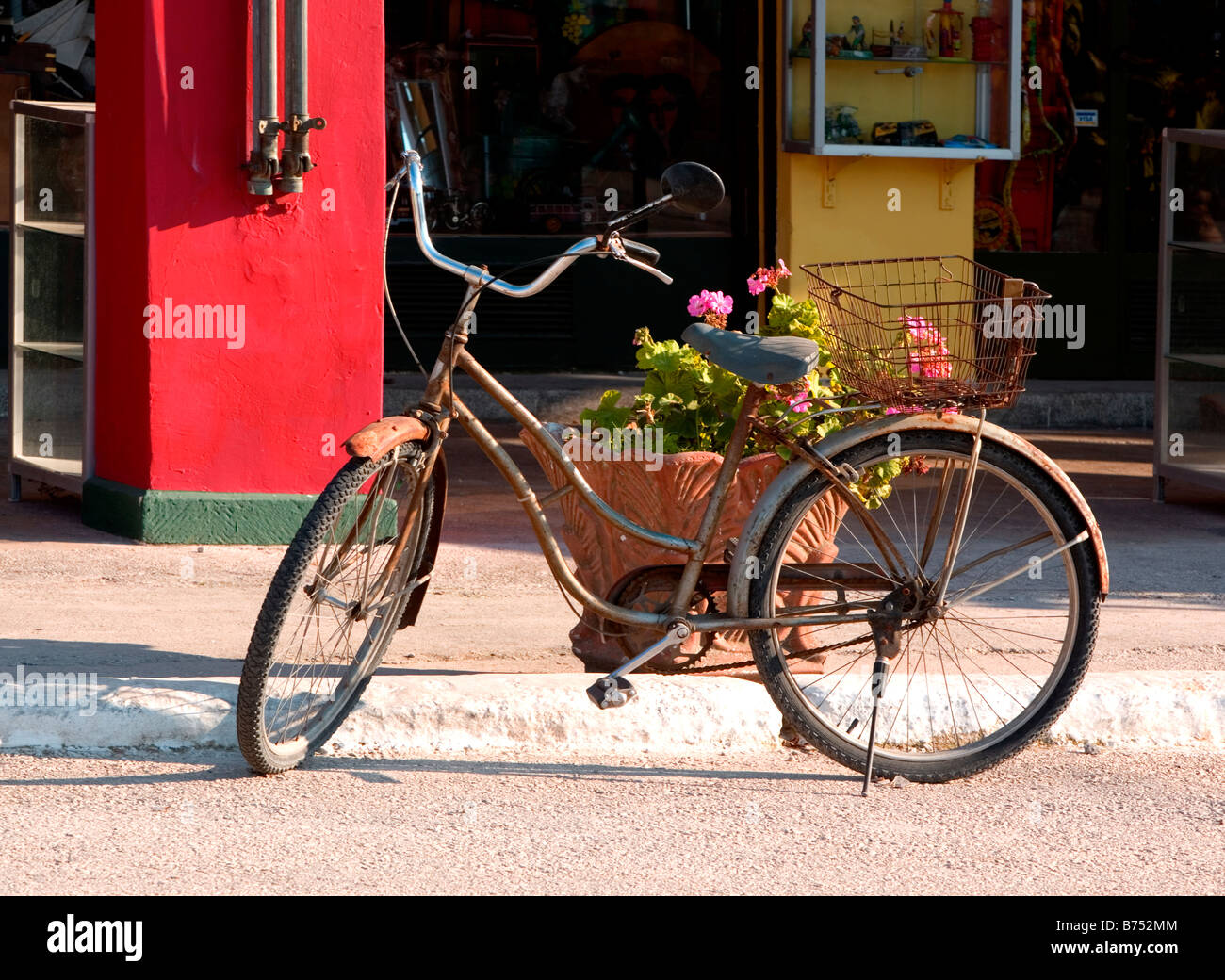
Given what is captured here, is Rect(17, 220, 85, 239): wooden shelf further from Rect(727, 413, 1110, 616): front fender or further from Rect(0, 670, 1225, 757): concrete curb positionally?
Rect(727, 413, 1110, 616): front fender

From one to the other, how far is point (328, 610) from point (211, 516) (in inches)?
87.5

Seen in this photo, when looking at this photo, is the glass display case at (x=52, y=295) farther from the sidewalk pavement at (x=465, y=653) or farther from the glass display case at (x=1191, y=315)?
the glass display case at (x=1191, y=315)

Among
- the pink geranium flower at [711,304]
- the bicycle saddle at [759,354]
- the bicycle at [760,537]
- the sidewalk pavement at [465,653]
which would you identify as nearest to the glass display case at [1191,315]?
the sidewalk pavement at [465,653]

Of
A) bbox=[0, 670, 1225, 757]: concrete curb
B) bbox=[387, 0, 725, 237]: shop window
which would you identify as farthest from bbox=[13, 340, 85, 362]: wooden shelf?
bbox=[387, 0, 725, 237]: shop window

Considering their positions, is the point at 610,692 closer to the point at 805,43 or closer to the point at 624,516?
the point at 624,516

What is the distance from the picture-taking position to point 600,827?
12.5 ft

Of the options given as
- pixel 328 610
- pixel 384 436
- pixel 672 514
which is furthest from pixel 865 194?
pixel 384 436

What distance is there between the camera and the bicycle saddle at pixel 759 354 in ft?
12.7

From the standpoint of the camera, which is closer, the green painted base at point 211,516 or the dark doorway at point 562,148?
the green painted base at point 211,516

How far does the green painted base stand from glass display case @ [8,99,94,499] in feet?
1.93

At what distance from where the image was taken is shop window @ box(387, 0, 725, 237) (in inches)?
399

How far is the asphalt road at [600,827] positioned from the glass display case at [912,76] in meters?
5.64

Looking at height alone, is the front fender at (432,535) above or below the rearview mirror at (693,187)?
below

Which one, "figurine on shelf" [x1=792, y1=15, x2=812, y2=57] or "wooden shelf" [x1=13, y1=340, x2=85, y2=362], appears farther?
"figurine on shelf" [x1=792, y1=15, x2=812, y2=57]
